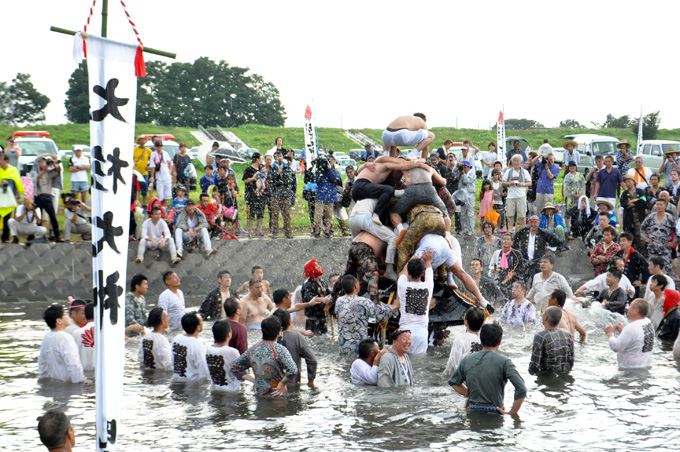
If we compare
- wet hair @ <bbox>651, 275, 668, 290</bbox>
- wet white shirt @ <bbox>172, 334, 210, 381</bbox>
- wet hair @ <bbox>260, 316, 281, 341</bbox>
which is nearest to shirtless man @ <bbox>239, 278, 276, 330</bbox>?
wet white shirt @ <bbox>172, 334, 210, 381</bbox>

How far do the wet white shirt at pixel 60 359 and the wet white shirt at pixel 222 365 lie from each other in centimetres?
172

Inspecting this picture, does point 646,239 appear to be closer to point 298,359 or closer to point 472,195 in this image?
point 472,195

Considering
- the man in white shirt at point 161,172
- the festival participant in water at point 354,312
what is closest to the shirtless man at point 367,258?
the festival participant in water at point 354,312

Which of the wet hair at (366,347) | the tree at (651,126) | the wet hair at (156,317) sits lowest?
the wet hair at (366,347)

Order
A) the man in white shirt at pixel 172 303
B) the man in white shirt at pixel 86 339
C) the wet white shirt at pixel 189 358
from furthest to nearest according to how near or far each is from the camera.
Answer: the man in white shirt at pixel 172 303 < the man in white shirt at pixel 86 339 < the wet white shirt at pixel 189 358

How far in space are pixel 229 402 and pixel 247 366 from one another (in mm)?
552

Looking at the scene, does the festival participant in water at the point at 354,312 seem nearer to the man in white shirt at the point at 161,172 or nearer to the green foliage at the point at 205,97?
the man in white shirt at the point at 161,172

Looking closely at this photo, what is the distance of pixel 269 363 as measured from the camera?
28.3ft

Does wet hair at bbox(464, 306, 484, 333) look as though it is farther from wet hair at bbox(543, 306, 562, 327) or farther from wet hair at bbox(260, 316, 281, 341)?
wet hair at bbox(260, 316, 281, 341)

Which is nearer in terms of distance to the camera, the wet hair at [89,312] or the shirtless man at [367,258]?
the wet hair at [89,312]

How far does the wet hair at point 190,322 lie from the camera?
9.35 metres

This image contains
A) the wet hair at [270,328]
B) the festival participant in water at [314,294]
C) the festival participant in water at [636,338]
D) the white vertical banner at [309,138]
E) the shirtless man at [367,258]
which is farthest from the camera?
the white vertical banner at [309,138]

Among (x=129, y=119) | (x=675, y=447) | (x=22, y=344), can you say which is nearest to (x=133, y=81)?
(x=129, y=119)

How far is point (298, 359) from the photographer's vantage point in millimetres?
9195
